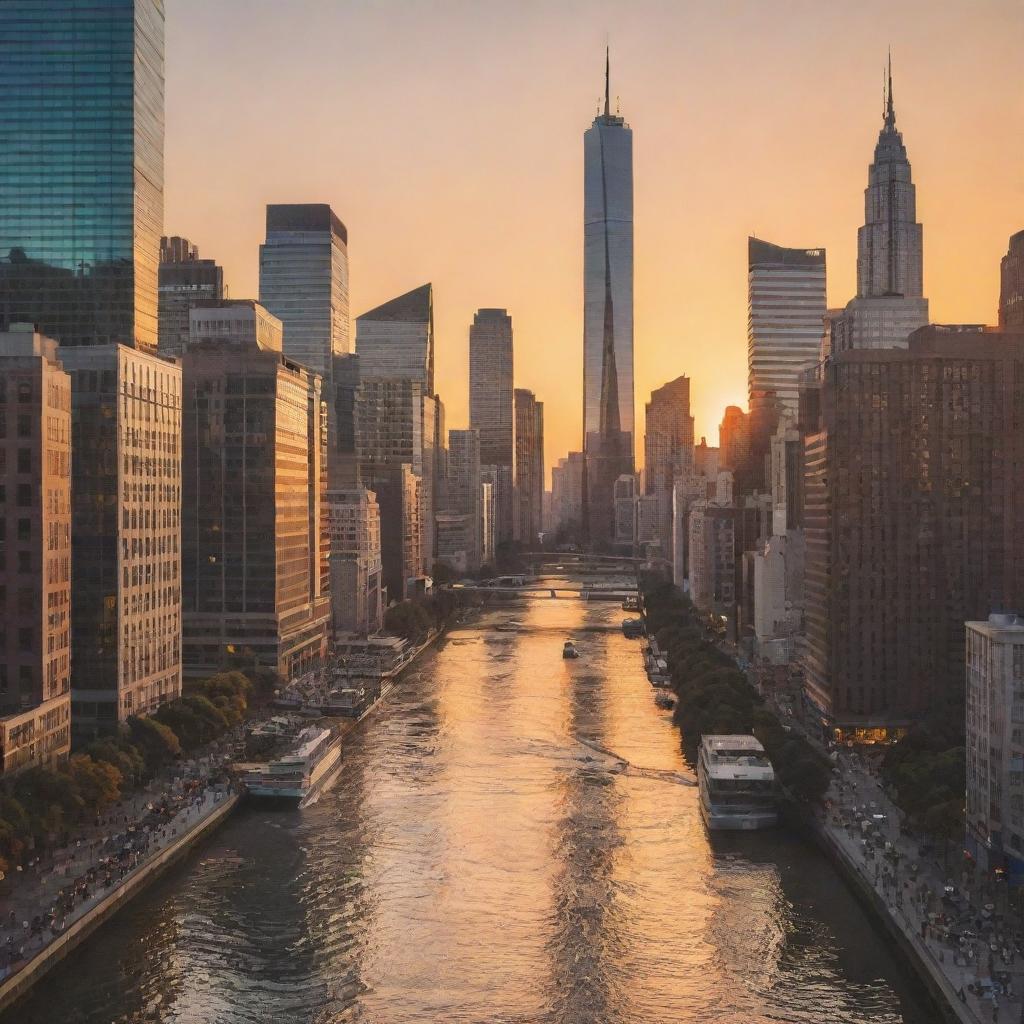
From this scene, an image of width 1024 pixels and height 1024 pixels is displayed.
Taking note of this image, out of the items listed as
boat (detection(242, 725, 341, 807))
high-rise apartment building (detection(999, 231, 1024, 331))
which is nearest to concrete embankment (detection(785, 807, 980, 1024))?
boat (detection(242, 725, 341, 807))

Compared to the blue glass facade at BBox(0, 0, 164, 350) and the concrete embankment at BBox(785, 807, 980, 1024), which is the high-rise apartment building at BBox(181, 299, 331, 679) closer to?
the blue glass facade at BBox(0, 0, 164, 350)

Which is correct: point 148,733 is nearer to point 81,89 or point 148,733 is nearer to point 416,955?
point 416,955

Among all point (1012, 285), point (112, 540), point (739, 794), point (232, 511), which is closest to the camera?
point (739, 794)

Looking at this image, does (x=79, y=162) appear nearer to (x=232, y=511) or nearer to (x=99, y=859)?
(x=232, y=511)

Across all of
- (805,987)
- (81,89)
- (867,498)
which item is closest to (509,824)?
(805,987)

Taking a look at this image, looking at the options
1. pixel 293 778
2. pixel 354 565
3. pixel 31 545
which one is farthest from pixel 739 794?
pixel 354 565

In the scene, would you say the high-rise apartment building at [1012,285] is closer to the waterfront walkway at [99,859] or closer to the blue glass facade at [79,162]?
the blue glass facade at [79,162]
